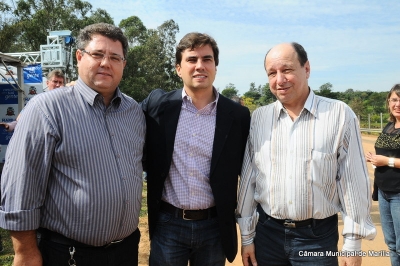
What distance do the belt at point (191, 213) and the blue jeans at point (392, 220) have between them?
2.27 m

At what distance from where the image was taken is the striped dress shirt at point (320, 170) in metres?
2.17

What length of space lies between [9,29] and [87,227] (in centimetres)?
1838

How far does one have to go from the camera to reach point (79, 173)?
6.46ft

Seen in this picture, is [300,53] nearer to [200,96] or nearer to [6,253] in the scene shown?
[200,96]

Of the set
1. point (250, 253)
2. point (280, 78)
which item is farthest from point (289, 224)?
point (280, 78)

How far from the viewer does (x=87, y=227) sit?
6.49 ft

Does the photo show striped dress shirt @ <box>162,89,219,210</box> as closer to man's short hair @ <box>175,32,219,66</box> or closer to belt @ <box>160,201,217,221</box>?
belt @ <box>160,201,217,221</box>

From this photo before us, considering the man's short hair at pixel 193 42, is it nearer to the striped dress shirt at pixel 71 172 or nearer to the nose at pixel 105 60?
the nose at pixel 105 60

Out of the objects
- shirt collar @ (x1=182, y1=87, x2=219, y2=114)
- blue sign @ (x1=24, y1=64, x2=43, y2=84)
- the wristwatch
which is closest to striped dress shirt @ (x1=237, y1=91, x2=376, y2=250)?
shirt collar @ (x1=182, y1=87, x2=219, y2=114)

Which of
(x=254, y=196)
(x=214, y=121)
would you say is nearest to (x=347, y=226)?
(x=254, y=196)

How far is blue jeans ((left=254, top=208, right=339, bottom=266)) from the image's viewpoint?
218cm

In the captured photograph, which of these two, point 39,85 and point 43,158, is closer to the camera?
point 43,158

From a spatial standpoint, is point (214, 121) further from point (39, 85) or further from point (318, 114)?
point (39, 85)

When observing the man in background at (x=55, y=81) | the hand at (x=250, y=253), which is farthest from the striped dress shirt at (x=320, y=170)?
the man in background at (x=55, y=81)
